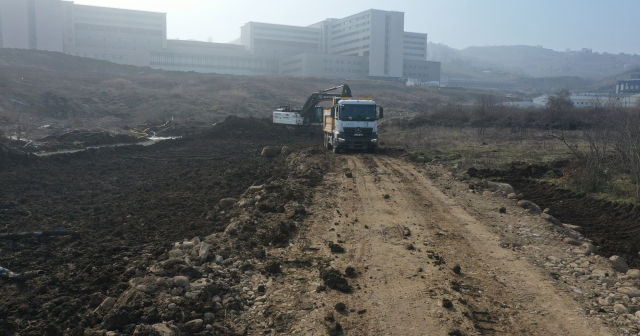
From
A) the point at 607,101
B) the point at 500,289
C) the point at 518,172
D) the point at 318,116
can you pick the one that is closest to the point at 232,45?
the point at 318,116

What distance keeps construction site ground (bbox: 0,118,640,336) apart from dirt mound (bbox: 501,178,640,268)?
29 centimetres

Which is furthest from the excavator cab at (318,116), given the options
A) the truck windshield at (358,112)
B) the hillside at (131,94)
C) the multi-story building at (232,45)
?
the multi-story building at (232,45)

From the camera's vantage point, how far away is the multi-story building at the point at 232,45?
288 ft

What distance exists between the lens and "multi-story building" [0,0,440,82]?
87688 millimetres

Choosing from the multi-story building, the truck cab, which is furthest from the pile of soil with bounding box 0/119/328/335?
the multi-story building

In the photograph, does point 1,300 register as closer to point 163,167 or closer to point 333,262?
point 333,262

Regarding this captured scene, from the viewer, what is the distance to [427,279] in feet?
25.2

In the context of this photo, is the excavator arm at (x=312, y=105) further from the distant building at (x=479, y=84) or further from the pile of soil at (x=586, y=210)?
the distant building at (x=479, y=84)

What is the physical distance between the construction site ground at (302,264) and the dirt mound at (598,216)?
0.95 feet

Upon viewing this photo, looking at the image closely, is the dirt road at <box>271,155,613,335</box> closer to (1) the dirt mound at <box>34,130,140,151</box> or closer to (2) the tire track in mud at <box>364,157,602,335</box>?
(2) the tire track in mud at <box>364,157,602,335</box>

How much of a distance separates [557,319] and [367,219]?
5.43 m

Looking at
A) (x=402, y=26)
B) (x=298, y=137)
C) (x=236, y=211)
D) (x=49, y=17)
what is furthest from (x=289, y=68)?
(x=236, y=211)

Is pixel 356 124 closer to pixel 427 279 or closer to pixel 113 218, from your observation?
pixel 113 218

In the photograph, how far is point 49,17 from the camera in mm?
88312
